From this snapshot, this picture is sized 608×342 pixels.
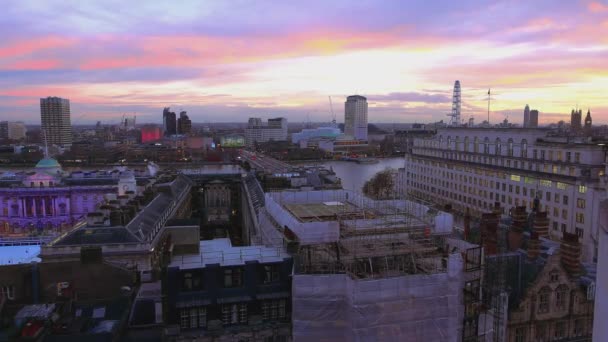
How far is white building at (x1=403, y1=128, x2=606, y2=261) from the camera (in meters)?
48.8

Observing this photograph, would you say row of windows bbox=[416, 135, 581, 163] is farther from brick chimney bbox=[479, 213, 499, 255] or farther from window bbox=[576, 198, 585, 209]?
brick chimney bbox=[479, 213, 499, 255]

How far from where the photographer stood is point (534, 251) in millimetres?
21531

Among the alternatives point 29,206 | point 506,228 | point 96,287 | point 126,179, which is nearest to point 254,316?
point 96,287

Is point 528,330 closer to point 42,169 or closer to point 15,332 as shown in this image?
point 15,332

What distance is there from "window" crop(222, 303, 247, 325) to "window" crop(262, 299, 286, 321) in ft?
2.44

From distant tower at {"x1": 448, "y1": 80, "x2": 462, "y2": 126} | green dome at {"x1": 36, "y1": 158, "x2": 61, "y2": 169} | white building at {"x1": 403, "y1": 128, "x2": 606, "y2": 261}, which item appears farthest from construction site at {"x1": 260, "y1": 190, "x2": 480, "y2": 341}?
distant tower at {"x1": 448, "y1": 80, "x2": 462, "y2": 126}

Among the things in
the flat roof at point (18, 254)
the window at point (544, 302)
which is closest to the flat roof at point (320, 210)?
the window at point (544, 302)

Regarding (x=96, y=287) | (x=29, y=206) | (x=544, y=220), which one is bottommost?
(x=29, y=206)

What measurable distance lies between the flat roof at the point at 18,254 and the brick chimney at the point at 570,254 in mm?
25699

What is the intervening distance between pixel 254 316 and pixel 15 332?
7357 mm

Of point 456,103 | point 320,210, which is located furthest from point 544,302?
point 456,103

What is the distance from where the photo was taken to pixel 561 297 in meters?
20.6

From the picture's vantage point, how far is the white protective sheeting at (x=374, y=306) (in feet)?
58.0

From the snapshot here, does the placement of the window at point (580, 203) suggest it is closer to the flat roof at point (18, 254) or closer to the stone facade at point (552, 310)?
the stone facade at point (552, 310)
